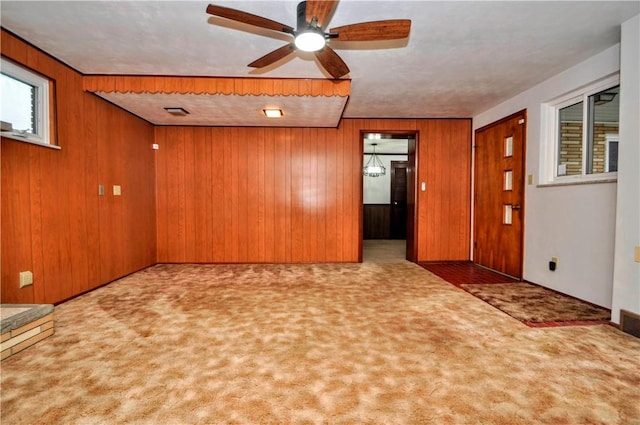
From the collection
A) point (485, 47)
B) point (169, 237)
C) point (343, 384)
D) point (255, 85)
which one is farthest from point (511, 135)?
point (169, 237)

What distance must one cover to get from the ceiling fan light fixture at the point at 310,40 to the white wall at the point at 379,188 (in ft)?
22.1

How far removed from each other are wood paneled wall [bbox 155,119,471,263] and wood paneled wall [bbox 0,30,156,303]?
0.62 metres

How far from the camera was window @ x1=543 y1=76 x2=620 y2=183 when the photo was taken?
3.00 meters

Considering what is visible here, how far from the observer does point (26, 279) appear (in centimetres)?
268

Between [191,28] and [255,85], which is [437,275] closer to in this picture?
[255,85]

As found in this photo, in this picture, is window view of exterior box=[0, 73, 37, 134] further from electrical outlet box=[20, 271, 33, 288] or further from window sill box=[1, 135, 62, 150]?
electrical outlet box=[20, 271, 33, 288]

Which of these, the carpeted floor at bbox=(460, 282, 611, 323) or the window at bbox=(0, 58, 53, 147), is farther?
the carpeted floor at bbox=(460, 282, 611, 323)

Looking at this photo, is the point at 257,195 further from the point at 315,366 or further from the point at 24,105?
the point at 315,366

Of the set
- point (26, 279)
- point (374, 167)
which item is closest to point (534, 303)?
point (26, 279)

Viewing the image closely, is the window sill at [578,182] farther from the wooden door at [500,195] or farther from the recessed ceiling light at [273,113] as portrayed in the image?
the recessed ceiling light at [273,113]

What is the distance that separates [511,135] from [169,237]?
5432 mm

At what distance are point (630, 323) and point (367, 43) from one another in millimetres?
3107

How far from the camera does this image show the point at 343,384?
5.56ft

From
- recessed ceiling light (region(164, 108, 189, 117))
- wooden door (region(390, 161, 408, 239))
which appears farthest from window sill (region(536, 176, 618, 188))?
wooden door (region(390, 161, 408, 239))
